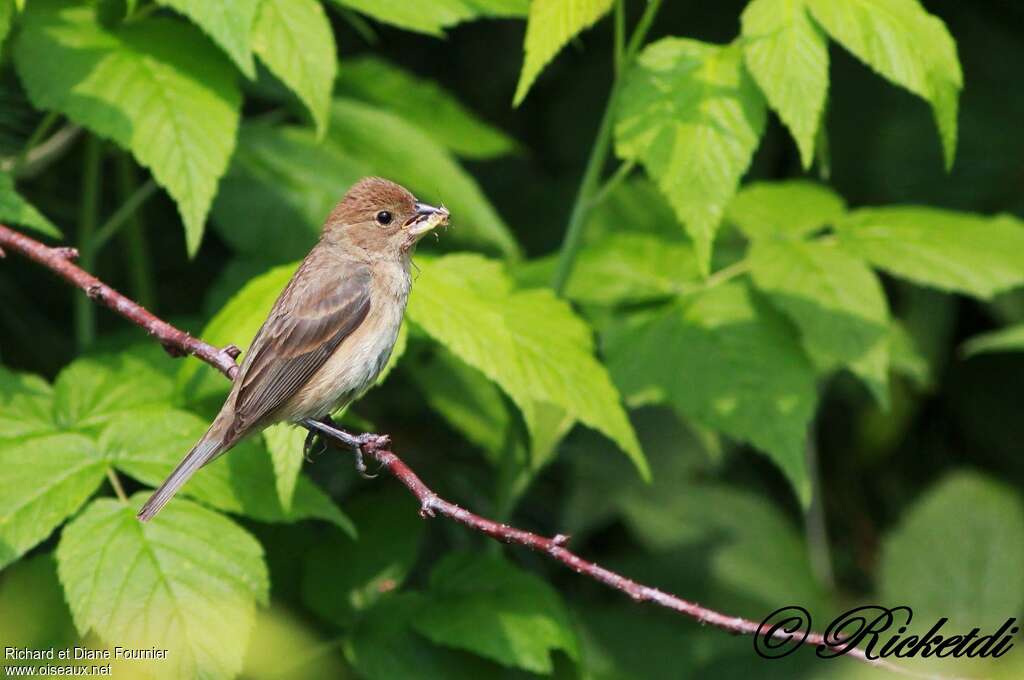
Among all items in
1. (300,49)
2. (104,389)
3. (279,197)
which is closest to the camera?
(300,49)

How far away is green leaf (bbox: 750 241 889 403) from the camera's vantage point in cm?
388

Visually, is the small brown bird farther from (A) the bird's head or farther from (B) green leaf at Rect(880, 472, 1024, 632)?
(B) green leaf at Rect(880, 472, 1024, 632)

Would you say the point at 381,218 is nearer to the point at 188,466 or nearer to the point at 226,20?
the point at 226,20

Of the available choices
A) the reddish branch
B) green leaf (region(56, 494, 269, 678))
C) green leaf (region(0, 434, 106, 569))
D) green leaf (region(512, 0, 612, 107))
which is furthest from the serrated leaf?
green leaf (region(0, 434, 106, 569))

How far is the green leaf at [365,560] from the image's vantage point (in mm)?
3947

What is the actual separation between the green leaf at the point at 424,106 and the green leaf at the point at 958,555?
8.89ft

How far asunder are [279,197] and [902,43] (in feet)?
7.08

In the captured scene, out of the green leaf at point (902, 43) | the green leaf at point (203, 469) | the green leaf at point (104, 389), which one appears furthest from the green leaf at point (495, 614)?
the green leaf at point (902, 43)

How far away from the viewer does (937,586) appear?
594 centimetres

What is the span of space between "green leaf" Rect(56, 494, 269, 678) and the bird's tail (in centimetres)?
8

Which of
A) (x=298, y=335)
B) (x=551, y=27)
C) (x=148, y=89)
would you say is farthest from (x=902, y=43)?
(x=148, y=89)

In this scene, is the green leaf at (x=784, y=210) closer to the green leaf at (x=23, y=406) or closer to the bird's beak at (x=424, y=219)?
the bird's beak at (x=424, y=219)

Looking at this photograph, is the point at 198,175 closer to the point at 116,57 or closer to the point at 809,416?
the point at 116,57

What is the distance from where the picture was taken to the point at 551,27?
10.8ft
